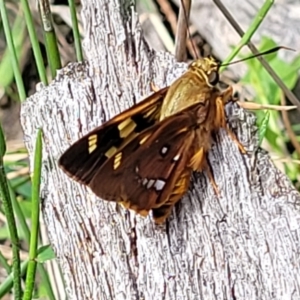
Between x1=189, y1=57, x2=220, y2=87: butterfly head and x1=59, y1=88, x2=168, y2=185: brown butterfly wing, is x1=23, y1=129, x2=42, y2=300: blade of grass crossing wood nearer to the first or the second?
x1=59, y1=88, x2=168, y2=185: brown butterfly wing

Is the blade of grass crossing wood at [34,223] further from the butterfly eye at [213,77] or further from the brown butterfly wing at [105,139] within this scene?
the butterfly eye at [213,77]

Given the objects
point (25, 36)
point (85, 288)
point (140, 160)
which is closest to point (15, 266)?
point (85, 288)

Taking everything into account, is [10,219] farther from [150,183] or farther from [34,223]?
[150,183]

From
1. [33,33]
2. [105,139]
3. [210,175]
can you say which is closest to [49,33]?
[33,33]

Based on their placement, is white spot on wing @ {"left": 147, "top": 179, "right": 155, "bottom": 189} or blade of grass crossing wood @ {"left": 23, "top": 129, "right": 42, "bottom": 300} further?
white spot on wing @ {"left": 147, "top": 179, "right": 155, "bottom": 189}

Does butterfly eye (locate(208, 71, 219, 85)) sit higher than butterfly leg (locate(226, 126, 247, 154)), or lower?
higher

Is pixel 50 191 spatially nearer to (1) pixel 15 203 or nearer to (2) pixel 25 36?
(1) pixel 15 203

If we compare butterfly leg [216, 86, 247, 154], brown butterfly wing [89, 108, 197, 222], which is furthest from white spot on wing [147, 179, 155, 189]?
butterfly leg [216, 86, 247, 154]
